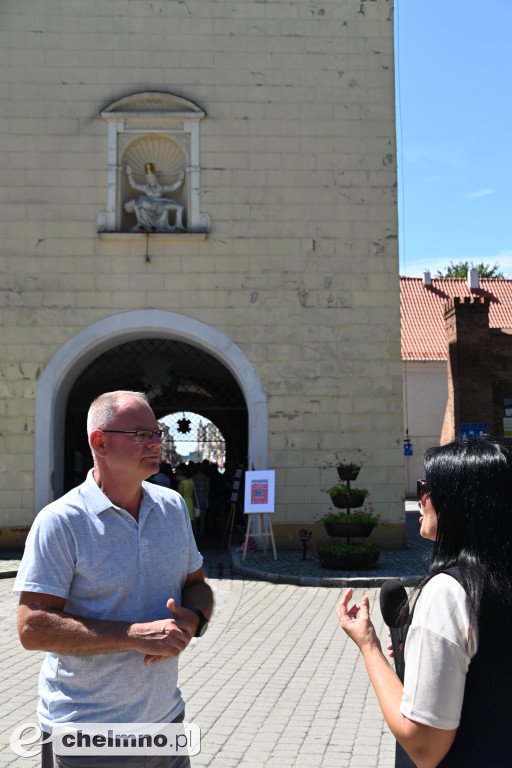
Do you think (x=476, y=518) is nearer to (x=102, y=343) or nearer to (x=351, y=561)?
(x=351, y=561)

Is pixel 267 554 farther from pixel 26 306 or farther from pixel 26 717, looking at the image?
pixel 26 717

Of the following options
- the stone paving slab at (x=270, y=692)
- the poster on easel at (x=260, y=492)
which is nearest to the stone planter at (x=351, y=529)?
the poster on easel at (x=260, y=492)

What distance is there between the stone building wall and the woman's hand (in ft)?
38.3

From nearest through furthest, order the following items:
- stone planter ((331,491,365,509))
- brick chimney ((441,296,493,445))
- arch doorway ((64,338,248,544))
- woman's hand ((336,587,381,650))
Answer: woman's hand ((336,587,381,650))
stone planter ((331,491,365,509))
arch doorway ((64,338,248,544))
brick chimney ((441,296,493,445))

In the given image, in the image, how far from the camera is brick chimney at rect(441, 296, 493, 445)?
74.5 ft

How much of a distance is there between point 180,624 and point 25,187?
1318 centimetres

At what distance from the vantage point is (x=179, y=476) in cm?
1628

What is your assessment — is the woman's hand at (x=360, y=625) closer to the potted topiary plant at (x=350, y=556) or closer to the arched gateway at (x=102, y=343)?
the potted topiary plant at (x=350, y=556)

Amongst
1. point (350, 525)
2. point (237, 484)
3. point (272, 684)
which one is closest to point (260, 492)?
point (350, 525)

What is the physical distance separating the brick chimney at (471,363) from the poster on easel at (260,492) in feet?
36.8

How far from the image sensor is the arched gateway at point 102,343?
14.0 meters

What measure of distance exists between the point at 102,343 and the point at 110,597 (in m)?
12.2

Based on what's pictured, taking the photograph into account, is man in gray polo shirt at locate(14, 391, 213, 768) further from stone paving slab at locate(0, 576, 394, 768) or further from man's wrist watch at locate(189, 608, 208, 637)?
stone paving slab at locate(0, 576, 394, 768)

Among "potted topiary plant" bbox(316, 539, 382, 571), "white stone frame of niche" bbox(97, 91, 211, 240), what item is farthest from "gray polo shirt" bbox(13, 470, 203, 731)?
"white stone frame of niche" bbox(97, 91, 211, 240)
